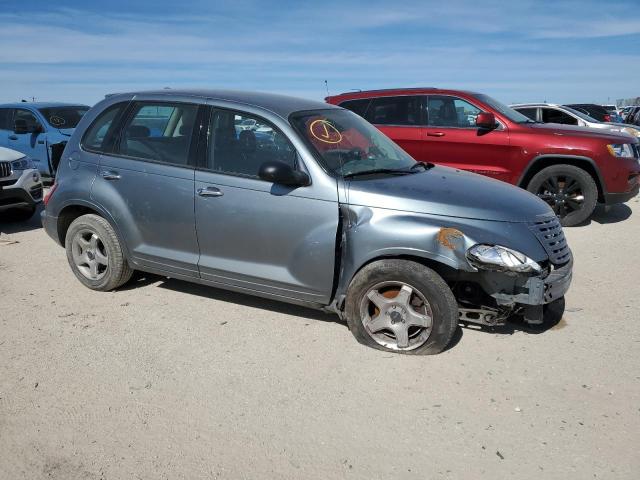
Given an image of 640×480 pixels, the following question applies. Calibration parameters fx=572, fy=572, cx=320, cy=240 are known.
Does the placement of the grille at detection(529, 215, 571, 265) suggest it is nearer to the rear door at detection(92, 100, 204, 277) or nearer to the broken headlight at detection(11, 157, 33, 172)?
the rear door at detection(92, 100, 204, 277)

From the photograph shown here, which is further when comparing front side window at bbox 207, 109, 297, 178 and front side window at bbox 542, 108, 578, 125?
front side window at bbox 542, 108, 578, 125

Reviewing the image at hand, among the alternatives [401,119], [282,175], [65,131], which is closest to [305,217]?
[282,175]

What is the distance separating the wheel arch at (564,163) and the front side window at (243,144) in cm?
487

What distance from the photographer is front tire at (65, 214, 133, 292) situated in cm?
504

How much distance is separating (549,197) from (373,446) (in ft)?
20.2

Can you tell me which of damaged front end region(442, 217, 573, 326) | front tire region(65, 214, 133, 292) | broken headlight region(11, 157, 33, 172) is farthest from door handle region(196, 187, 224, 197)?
broken headlight region(11, 157, 33, 172)

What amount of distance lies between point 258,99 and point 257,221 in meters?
1.10

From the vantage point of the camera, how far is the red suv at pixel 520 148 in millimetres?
7848

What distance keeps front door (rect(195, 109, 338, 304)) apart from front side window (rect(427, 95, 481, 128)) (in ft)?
15.9

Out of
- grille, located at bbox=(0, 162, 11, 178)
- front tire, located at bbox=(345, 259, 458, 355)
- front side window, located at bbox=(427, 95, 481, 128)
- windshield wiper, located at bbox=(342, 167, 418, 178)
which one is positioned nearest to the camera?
front tire, located at bbox=(345, 259, 458, 355)

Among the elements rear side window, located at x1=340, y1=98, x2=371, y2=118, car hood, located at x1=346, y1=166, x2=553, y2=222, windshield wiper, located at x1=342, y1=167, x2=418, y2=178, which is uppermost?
rear side window, located at x1=340, y1=98, x2=371, y2=118

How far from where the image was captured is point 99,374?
3783 millimetres

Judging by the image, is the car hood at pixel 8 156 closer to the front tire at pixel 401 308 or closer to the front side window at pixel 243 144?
the front side window at pixel 243 144

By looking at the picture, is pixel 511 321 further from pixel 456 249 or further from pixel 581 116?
pixel 581 116
